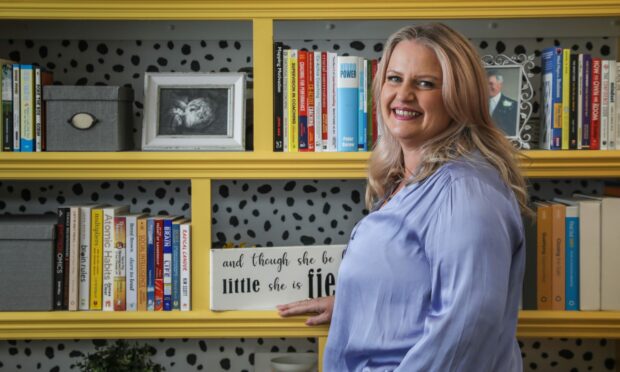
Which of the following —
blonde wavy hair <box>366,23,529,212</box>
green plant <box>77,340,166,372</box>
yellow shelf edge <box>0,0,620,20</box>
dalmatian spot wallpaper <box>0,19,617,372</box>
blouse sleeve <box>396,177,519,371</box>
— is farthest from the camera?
dalmatian spot wallpaper <box>0,19,617,372</box>

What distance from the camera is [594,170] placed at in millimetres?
1976

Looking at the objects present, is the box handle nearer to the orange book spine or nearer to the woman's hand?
the woman's hand

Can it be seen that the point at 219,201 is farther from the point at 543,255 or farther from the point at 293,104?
the point at 543,255

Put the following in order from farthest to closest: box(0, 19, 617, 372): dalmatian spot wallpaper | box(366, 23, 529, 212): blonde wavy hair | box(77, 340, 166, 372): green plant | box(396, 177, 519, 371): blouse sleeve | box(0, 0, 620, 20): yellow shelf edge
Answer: box(0, 19, 617, 372): dalmatian spot wallpaper → box(77, 340, 166, 372): green plant → box(0, 0, 620, 20): yellow shelf edge → box(366, 23, 529, 212): blonde wavy hair → box(396, 177, 519, 371): blouse sleeve

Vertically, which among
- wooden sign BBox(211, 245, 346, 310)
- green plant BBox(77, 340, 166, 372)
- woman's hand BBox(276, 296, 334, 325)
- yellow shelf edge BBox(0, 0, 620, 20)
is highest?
yellow shelf edge BBox(0, 0, 620, 20)

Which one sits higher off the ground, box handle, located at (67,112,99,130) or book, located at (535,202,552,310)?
box handle, located at (67,112,99,130)

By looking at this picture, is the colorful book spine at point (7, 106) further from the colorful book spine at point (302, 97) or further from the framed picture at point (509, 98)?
the framed picture at point (509, 98)

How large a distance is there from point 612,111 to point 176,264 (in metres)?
1.18

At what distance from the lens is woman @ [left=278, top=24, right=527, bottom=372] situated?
134 cm

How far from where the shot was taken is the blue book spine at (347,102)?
1.98 m

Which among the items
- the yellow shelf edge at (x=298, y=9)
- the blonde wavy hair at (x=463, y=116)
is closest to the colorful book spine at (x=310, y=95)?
the yellow shelf edge at (x=298, y=9)

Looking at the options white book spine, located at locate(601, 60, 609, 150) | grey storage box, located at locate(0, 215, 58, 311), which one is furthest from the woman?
grey storage box, located at locate(0, 215, 58, 311)

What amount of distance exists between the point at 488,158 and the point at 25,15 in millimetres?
1234

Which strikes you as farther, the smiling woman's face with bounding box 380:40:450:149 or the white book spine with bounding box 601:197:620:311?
the white book spine with bounding box 601:197:620:311
